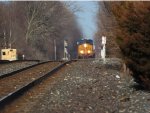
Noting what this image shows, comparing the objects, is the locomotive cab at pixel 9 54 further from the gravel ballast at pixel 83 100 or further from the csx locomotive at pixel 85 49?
the gravel ballast at pixel 83 100

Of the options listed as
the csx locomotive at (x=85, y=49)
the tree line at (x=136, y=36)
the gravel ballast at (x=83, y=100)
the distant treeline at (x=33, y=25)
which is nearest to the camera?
the gravel ballast at (x=83, y=100)

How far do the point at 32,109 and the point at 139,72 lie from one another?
3909 millimetres

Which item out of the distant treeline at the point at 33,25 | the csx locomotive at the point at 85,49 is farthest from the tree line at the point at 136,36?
the distant treeline at the point at 33,25

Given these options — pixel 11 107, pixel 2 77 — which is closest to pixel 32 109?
pixel 11 107

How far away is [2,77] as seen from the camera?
24422 mm

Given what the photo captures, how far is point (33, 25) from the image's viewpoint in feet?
323

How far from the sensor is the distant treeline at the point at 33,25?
93.2 m

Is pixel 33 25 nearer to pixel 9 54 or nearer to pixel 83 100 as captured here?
pixel 9 54

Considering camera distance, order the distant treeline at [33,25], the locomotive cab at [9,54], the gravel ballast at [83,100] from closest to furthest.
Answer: the gravel ballast at [83,100], the locomotive cab at [9,54], the distant treeline at [33,25]

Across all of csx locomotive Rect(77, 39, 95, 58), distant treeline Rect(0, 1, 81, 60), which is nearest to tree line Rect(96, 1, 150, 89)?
csx locomotive Rect(77, 39, 95, 58)

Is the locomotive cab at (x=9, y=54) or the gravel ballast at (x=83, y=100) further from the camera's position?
the locomotive cab at (x=9, y=54)

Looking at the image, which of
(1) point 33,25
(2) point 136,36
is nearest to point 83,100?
(2) point 136,36

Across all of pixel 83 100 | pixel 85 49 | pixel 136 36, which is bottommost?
pixel 83 100

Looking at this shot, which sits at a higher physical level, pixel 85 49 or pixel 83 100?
pixel 85 49
